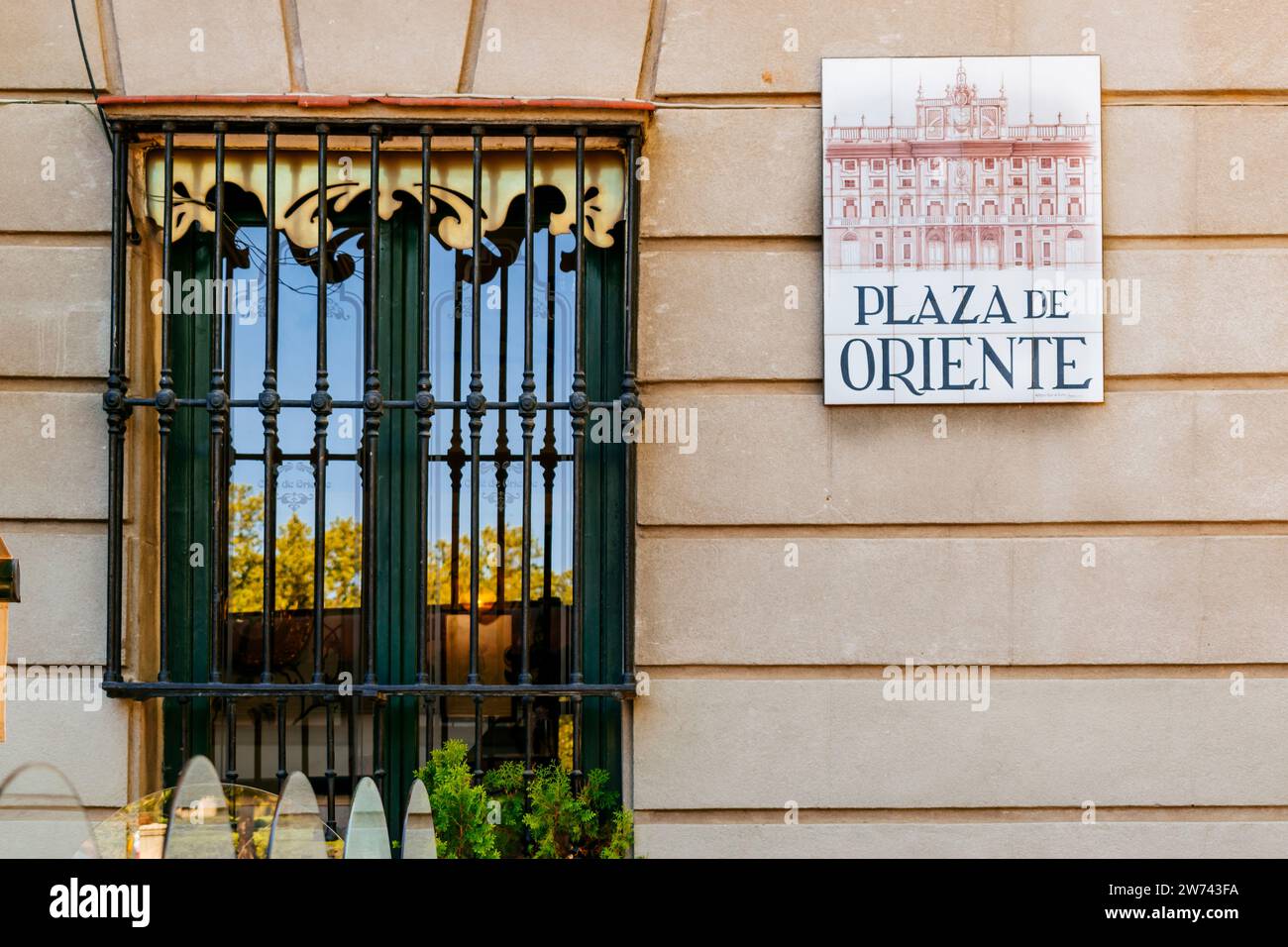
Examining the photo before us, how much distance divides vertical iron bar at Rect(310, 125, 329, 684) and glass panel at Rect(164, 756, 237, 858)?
4.37 feet

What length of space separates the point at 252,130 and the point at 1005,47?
311 cm

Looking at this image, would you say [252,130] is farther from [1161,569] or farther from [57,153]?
[1161,569]

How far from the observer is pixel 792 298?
5074mm

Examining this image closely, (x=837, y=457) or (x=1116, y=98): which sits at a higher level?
(x=1116, y=98)

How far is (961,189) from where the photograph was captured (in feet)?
16.5

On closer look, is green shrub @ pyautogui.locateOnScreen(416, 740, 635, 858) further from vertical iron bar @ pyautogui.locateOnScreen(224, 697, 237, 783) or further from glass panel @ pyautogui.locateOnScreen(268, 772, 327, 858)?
glass panel @ pyautogui.locateOnScreen(268, 772, 327, 858)

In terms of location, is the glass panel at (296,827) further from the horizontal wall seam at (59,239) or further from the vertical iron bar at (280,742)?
the horizontal wall seam at (59,239)

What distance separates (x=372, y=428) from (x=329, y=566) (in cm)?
66

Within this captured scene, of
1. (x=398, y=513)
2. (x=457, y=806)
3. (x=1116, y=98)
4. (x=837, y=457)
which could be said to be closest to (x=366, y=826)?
(x=457, y=806)

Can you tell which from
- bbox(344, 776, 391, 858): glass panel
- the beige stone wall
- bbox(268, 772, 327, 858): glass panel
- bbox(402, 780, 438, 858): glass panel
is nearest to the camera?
bbox(268, 772, 327, 858): glass panel

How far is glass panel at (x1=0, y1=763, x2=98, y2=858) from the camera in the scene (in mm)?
4938

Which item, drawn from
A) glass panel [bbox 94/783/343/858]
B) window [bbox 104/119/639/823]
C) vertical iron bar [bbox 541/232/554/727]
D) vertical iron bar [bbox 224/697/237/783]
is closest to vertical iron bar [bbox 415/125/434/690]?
window [bbox 104/119/639/823]

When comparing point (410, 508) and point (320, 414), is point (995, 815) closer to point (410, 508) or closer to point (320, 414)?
point (410, 508)

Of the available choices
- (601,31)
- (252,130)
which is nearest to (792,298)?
(601,31)
